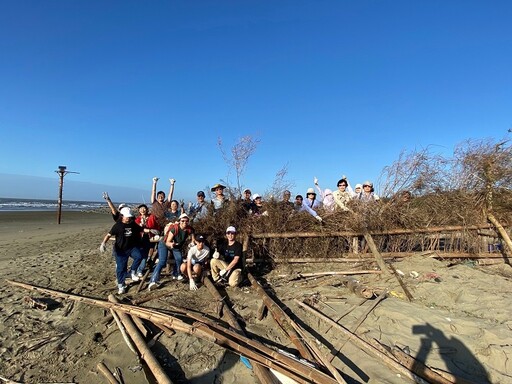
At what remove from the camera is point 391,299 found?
6211 millimetres

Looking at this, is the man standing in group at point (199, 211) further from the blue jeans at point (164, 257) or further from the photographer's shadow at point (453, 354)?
the photographer's shadow at point (453, 354)

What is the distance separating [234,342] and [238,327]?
63cm

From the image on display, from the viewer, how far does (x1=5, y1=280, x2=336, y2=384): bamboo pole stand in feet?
12.3

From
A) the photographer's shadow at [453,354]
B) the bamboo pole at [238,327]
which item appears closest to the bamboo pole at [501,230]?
the photographer's shadow at [453,354]

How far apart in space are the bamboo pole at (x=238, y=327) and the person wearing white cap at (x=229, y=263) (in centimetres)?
29

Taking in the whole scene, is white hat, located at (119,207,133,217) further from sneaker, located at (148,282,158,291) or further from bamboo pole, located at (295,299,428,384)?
bamboo pole, located at (295,299,428,384)

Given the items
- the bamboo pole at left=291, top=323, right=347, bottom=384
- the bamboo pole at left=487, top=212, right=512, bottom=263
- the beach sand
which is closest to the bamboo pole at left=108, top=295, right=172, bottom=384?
the beach sand

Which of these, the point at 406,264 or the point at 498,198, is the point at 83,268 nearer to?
the point at 406,264

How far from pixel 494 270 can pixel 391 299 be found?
392 cm

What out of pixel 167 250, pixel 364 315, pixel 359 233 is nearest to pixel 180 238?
pixel 167 250

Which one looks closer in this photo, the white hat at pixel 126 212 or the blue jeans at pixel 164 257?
the white hat at pixel 126 212

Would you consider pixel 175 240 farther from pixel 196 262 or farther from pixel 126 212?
pixel 126 212

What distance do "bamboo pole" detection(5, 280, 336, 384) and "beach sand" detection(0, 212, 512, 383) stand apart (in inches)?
7.7

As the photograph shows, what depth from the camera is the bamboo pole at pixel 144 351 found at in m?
3.84
